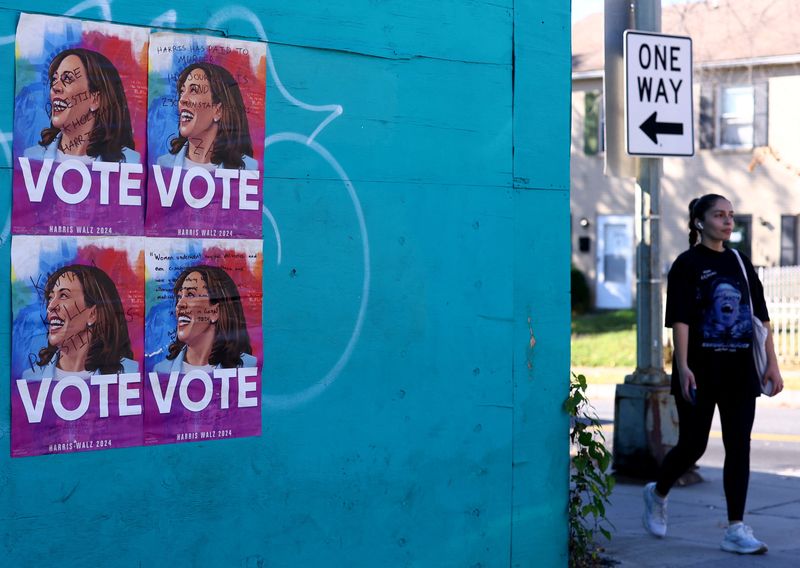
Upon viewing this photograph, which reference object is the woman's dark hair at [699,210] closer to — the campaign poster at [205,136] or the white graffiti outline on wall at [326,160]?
the white graffiti outline on wall at [326,160]

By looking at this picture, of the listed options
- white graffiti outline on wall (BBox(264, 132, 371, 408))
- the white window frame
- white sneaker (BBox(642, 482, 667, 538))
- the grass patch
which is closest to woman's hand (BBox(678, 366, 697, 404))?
white sneaker (BBox(642, 482, 667, 538))

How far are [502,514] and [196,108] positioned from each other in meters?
2.39

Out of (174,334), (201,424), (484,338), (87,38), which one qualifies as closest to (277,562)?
(201,424)

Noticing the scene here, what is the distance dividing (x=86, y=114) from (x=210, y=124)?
53cm

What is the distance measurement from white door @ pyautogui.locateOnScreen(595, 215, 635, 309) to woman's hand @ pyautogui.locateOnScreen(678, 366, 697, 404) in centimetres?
A: 2417

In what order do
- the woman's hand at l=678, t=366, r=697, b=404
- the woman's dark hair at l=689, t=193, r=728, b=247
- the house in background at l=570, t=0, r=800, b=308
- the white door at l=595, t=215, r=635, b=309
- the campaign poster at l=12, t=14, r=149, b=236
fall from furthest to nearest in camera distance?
the white door at l=595, t=215, r=635, b=309
the house in background at l=570, t=0, r=800, b=308
the woman's dark hair at l=689, t=193, r=728, b=247
the woman's hand at l=678, t=366, r=697, b=404
the campaign poster at l=12, t=14, r=149, b=236

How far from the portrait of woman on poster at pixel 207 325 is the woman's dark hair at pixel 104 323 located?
18 centimetres

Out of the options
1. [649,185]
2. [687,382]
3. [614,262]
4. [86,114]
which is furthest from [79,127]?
[614,262]

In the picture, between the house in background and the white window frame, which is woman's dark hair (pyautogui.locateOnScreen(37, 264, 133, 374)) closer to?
the house in background

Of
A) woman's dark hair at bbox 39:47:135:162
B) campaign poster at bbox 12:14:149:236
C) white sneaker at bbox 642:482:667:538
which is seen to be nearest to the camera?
campaign poster at bbox 12:14:149:236

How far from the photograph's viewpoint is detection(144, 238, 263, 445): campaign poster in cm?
458

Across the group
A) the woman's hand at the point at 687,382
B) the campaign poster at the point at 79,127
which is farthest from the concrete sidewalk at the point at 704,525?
the campaign poster at the point at 79,127

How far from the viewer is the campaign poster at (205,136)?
4578 millimetres

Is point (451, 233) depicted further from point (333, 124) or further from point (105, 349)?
point (105, 349)
